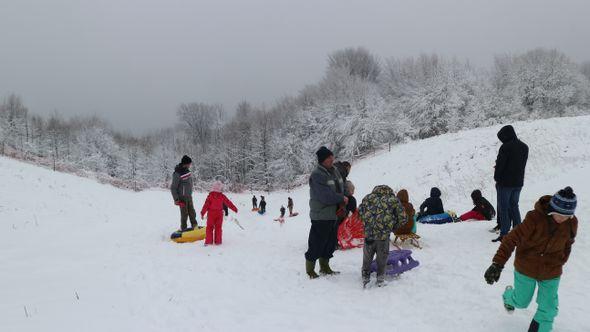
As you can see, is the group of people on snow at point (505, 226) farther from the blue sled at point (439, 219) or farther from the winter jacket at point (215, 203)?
the winter jacket at point (215, 203)

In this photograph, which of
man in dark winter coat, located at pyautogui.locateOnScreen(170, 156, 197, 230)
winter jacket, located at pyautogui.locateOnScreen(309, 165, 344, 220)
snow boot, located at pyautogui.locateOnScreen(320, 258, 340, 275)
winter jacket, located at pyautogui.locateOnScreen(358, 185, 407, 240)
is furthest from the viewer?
man in dark winter coat, located at pyautogui.locateOnScreen(170, 156, 197, 230)

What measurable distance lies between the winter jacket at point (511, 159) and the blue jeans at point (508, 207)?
15cm

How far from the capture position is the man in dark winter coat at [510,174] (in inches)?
282

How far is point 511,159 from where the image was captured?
7.17 metres

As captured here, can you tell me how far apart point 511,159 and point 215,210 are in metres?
6.80

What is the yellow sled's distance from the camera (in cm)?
965

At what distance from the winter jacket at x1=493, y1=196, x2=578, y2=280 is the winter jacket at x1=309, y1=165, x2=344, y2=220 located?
285 cm

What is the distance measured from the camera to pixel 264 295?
5723 mm

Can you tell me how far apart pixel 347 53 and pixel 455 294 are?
59.6m

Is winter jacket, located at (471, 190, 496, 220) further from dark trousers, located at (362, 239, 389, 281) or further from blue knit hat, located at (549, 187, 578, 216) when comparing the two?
blue knit hat, located at (549, 187, 578, 216)

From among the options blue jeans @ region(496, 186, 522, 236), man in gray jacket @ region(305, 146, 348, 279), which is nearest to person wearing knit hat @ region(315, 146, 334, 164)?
man in gray jacket @ region(305, 146, 348, 279)

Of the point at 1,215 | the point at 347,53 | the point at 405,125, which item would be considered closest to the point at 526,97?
the point at 405,125

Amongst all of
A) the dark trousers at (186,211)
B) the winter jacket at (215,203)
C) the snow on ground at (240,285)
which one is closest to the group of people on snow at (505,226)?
the snow on ground at (240,285)

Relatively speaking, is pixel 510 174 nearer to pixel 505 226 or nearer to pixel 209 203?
pixel 505 226
